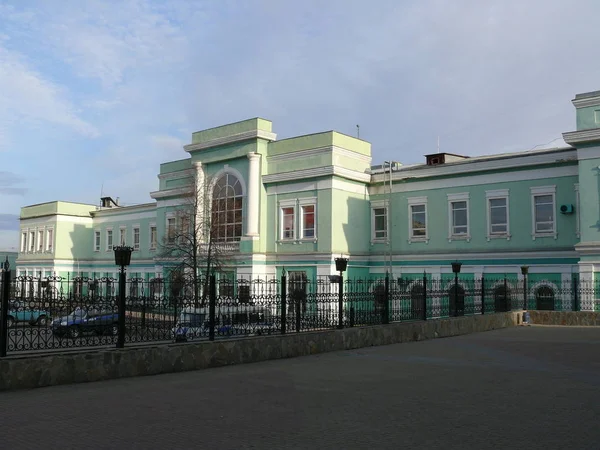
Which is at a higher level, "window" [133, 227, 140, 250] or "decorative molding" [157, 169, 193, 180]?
"decorative molding" [157, 169, 193, 180]

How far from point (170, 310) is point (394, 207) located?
2304 cm

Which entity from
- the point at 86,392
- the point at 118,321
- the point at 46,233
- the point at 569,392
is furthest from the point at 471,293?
the point at 46,233

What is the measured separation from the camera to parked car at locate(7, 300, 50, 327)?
34.4ft

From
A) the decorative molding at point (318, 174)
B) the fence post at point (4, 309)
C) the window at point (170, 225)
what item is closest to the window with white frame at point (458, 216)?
the decorative molding at point (318, 174)

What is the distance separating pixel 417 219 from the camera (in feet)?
110

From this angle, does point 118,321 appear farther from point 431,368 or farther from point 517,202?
point 517,202

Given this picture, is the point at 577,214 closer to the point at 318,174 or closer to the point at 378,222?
the point at 378,222

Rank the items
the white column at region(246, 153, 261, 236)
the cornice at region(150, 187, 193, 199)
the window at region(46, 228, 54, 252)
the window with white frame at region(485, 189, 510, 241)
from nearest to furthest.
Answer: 1. the window with white frame at region(485, 189, 510, 241)
2. the white column at region(246, 153, 261, 236)
3. the cornice at region(150, 187, 193, 199)
4. the window at region(46, 228, 54, 252)

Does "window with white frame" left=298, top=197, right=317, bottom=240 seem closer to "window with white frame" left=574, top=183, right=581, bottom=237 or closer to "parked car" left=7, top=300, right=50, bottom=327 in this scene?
"window with white frame" left=574, top=183, right=581, bottom=237

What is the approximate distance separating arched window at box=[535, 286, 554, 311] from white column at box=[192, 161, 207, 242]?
17782 mm

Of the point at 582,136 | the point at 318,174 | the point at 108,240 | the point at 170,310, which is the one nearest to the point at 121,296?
the point at 170,310

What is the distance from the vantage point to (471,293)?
73.6 ft

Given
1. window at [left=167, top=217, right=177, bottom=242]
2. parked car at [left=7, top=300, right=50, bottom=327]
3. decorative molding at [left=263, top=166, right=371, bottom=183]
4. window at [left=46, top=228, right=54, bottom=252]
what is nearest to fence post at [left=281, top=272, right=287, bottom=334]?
parked car at [left=7, top=300, right=50, bottom=327]

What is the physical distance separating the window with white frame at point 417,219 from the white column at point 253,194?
8.38 meters
